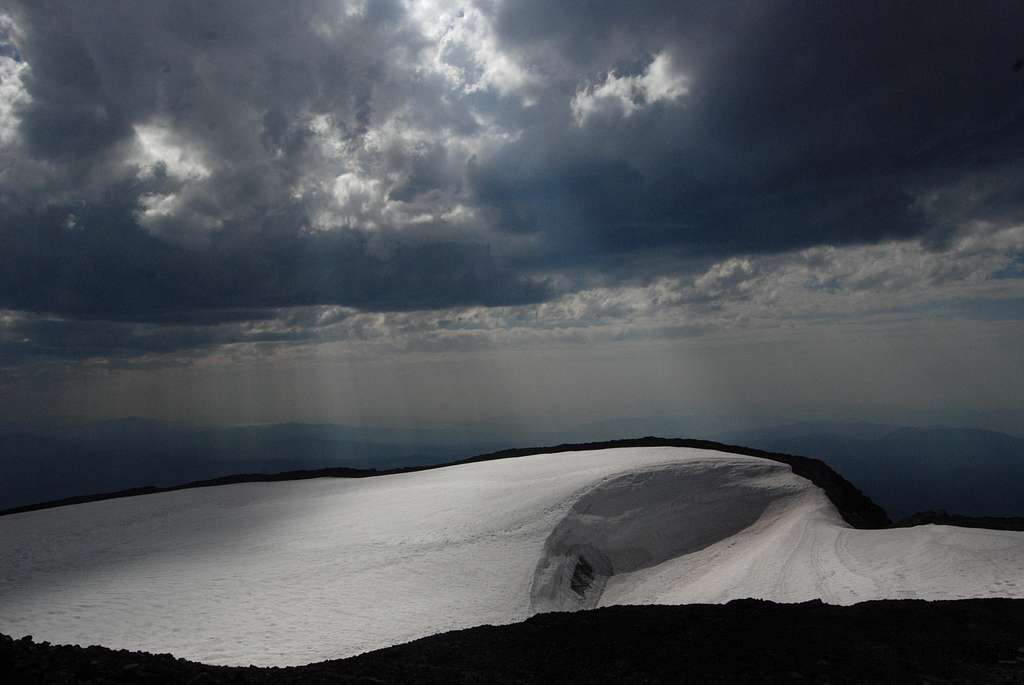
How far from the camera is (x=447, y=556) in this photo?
20.2 meters

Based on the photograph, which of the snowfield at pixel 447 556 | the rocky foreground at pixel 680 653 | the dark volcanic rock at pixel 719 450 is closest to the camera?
the rocky foreground at pixel 680 653

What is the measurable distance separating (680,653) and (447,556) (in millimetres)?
10586

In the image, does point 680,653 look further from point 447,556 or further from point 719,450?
point 719,450

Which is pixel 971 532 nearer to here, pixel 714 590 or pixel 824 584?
pixel 824 584

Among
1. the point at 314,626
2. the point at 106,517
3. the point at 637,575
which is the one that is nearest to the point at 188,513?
the point at 106,517

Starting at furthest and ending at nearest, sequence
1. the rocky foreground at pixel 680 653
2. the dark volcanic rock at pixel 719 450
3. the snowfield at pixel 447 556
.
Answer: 1. the dark volcanic rock at pixel 719 450
2. the snowfield at pixel 447 556
3. the rocky foreground at pixel 680 653

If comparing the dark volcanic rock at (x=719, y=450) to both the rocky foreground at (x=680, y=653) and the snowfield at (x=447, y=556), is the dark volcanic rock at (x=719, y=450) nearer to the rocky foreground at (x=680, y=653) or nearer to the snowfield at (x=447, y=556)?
the snowfield at (x=447, y=556)

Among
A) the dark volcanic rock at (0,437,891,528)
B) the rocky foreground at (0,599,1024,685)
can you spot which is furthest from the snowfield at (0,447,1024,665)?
the rocky foreground at (0,599,1024,685)

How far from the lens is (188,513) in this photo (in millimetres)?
25875

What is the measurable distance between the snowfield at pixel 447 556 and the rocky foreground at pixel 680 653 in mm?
4138

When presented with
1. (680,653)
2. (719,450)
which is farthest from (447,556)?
(719,450)

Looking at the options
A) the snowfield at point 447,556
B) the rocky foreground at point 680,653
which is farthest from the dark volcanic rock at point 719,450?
the rocky foreground at point 680,653

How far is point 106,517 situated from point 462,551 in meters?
14.2

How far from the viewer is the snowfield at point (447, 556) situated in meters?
15.9
